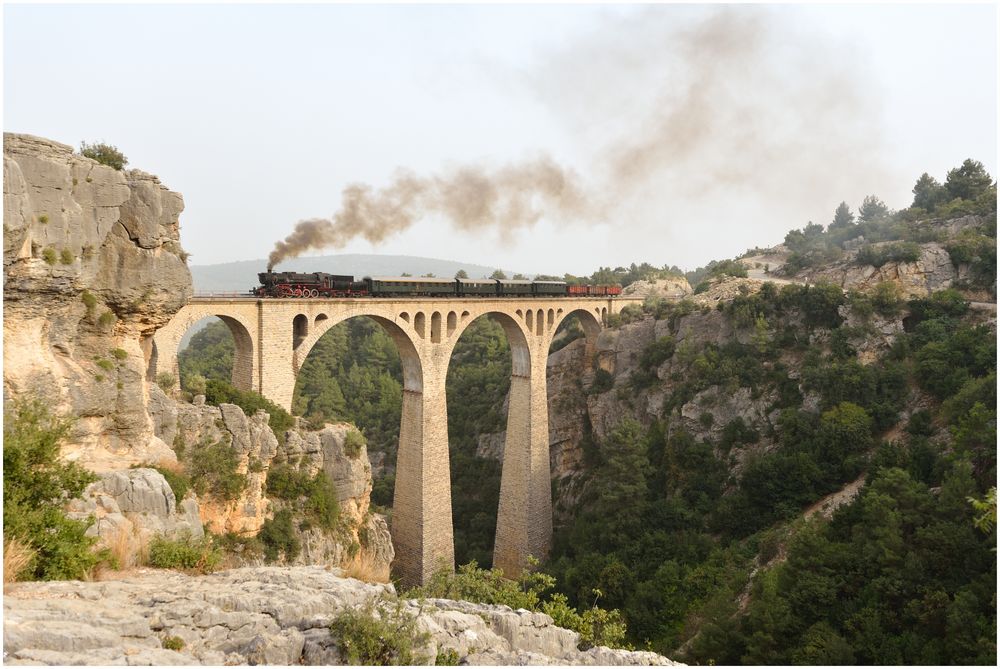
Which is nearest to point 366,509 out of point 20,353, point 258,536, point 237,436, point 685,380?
point 258,536

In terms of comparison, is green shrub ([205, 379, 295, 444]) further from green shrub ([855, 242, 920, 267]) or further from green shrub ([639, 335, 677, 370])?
green shrub ([855, 242, 920, 267])

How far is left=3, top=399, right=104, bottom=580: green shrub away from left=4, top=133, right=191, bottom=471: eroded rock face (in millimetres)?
1423

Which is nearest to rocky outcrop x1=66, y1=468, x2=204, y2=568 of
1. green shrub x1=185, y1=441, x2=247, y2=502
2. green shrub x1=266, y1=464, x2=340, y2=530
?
green shrub x1=185, y1=441, x2=247, y2=502

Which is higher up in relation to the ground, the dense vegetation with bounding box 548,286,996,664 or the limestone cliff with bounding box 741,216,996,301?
the limestone cliff with bounding box 741,216,996,301

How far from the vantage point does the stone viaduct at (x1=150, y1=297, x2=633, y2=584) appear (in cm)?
1731

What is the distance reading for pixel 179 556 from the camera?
319 inches

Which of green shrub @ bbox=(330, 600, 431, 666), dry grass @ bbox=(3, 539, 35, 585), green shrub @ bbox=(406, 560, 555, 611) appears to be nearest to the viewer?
green shrub @ bbox=(330, 600, 431, 666)

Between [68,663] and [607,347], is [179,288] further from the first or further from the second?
[607,347]

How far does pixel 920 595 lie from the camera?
12242mm

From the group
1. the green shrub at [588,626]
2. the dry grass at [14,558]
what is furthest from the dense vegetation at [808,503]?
the dry grass at [14,558]

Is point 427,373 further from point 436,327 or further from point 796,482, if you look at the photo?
point 796,482

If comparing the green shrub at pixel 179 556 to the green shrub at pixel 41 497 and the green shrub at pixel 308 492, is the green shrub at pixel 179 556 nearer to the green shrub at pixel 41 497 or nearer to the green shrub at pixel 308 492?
the green shrub at pixel 41 497

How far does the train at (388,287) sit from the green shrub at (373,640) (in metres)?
13.5

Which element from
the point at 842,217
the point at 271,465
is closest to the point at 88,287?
the point at 271,465
